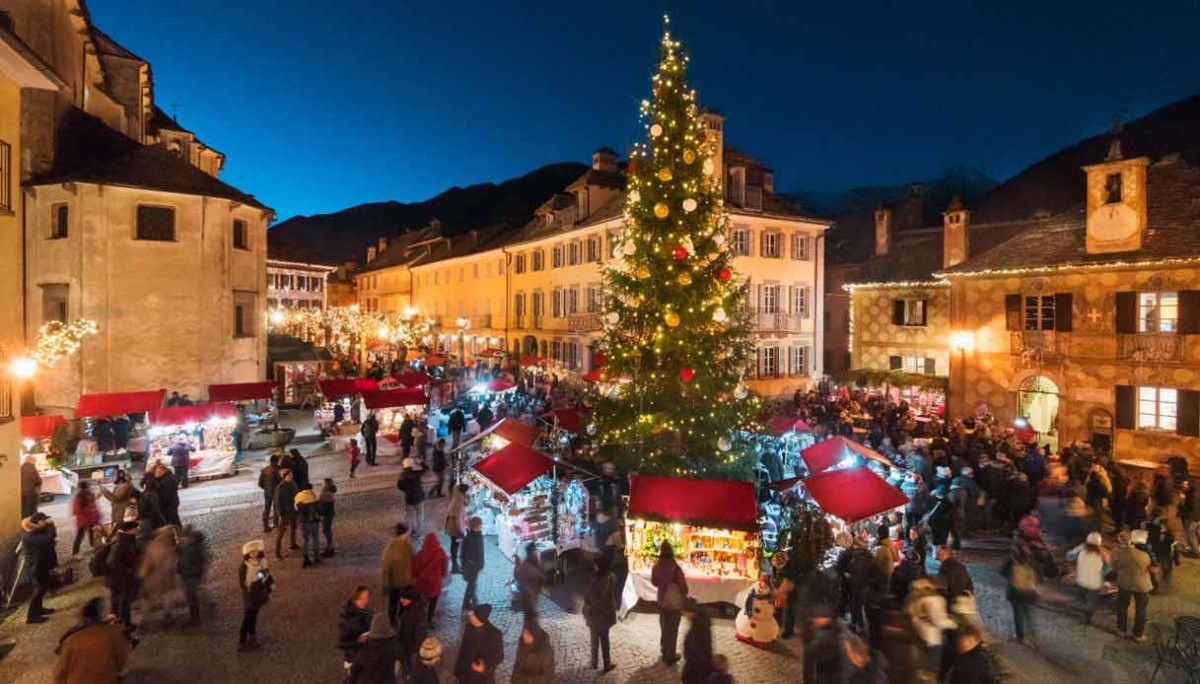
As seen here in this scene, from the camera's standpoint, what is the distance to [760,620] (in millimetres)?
8703

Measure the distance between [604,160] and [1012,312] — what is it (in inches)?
840

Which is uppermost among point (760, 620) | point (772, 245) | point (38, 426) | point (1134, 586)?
point (772, 245)

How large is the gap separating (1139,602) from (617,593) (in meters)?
7.16

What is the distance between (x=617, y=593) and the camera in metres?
9.91

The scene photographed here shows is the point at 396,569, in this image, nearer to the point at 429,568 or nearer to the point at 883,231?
the point at 429,568

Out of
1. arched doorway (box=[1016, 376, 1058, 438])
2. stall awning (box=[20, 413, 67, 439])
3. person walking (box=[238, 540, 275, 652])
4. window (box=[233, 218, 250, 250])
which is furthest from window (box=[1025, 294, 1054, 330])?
stall awning (box=[20, 413, 67, 439])

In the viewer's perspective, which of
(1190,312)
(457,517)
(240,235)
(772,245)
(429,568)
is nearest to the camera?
(429,568)

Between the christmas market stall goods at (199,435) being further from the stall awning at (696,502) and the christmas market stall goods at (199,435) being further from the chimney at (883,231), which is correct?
the chimney at (883,231)

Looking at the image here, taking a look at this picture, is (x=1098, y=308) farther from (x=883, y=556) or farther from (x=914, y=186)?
(x=914, y=186)

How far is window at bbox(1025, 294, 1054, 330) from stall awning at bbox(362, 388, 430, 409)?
19985 mm

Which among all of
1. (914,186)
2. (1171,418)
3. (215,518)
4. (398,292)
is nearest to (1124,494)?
(1171,418)

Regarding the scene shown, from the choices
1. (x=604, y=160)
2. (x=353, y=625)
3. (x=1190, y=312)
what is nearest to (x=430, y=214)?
(x=604, y=160)

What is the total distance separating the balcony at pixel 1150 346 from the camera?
18.0m

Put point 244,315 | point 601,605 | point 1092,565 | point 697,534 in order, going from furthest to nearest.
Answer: point 244,315 < point 697,534 < point 1092,565 < point 601,605
